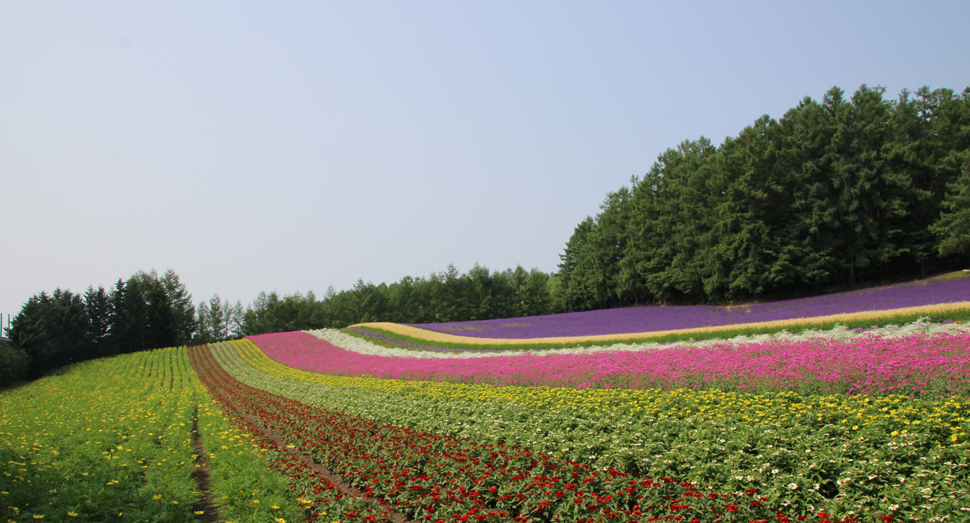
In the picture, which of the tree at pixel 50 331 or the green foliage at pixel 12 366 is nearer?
the green foliage at pixel 12 366

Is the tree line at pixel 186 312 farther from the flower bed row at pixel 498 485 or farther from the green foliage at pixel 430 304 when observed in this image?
the flower bed row at pixel 498 485

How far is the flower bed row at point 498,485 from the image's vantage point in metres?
5.26

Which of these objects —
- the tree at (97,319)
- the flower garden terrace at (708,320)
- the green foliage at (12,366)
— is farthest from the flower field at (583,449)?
the tree at (97,319)

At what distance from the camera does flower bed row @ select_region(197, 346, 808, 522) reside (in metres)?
5.26

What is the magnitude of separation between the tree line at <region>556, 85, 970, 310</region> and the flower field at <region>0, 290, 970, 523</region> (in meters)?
21.8

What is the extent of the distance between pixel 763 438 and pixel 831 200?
36.4 meters

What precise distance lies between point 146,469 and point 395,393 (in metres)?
8.29

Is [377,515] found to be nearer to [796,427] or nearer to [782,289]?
[796,427]

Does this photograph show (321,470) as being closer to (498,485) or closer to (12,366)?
(498,485)

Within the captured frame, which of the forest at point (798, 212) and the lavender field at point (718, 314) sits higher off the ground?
the forest at point (798, 212)

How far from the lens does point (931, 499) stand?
4633 millimetres

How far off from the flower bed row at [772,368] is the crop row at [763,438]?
98 cm

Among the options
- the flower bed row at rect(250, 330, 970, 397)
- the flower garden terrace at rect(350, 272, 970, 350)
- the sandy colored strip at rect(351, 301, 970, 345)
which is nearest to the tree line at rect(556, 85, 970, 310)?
the flower garden terrace at rect(350, 272, 970, 350)

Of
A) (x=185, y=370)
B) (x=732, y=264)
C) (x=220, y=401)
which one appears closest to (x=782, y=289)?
(x=732, y=264)
